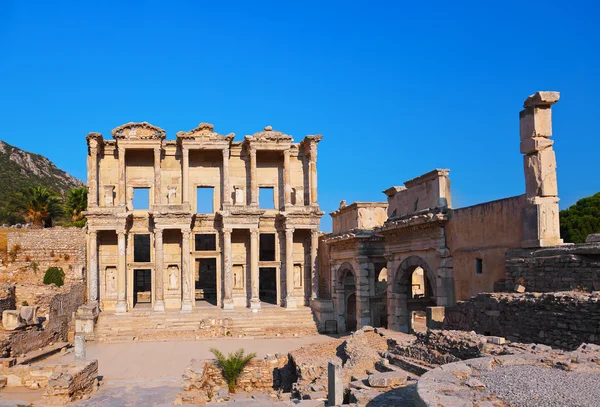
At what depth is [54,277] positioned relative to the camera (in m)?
32.4

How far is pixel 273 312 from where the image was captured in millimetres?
29922

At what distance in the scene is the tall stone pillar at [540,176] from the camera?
46.1 ft

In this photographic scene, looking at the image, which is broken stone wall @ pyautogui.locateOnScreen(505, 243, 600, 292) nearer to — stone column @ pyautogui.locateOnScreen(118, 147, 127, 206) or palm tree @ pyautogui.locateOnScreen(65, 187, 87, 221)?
stone column @ pyautogui.locateOnScreen(118, 147, 127, 206)

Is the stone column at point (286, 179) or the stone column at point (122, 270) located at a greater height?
the stone column at point (286, 179)

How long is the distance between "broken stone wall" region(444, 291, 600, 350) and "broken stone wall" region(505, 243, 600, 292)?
2.34 feet

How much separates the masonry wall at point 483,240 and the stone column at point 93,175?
796 inches

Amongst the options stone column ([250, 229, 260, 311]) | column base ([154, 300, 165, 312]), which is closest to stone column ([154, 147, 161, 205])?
column base ([154, 300, 165, 312])

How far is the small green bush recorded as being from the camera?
106ft

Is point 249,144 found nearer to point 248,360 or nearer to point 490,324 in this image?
point 248,360

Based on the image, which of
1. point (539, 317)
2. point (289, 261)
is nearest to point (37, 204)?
point (289, 261)

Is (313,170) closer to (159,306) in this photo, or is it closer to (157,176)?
(157,176)

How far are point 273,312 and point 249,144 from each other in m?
9.54

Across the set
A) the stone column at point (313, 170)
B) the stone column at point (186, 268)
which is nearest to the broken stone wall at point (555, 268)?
the stone column at point (313, 170)

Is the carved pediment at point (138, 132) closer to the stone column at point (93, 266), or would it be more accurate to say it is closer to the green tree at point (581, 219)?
the stone column at point (93, 266)
